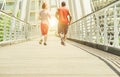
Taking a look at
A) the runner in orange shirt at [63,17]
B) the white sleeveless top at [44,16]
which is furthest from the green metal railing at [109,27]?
the white sleeveless top at [44,16]

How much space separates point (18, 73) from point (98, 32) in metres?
6.52

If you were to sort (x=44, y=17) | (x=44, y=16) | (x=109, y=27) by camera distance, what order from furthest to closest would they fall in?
(x=44, y=17), (x=44, y=16), (x=109, y=27)

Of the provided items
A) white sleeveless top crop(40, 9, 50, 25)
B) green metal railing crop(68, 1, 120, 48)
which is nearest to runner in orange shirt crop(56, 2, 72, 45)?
white sleeveless top crop(40, 9, 50, 25)

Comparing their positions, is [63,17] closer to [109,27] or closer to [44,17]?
[44,17]

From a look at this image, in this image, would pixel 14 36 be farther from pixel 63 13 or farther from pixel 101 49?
pixel 101 49

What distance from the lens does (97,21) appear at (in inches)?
453

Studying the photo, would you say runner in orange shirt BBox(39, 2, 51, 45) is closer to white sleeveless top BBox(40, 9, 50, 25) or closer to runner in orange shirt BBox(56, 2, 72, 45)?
white sleeveless top BBox(40, 9, 50, 25)

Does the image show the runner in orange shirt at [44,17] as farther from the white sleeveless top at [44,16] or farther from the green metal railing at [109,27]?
the green metal railing at [109,27]

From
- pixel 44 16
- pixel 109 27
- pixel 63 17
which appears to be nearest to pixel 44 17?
pixel 44 16

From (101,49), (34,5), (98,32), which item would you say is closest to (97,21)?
(98,32)

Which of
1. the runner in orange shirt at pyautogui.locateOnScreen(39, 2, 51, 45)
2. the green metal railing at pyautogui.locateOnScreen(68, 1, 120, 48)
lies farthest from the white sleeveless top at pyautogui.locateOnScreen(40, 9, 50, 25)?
the green metal railing at pyautogui.locateOnScreen(68, 1, 120, 48)

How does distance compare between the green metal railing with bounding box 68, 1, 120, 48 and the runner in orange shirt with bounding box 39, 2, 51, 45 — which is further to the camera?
the runner in orange shirt with bounding box 39, 2, 51, 45

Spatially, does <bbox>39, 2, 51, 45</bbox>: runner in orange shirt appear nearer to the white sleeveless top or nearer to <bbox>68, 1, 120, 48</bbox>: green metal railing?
the white sleeveless top

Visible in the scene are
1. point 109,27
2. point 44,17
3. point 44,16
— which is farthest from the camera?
point 44,17
